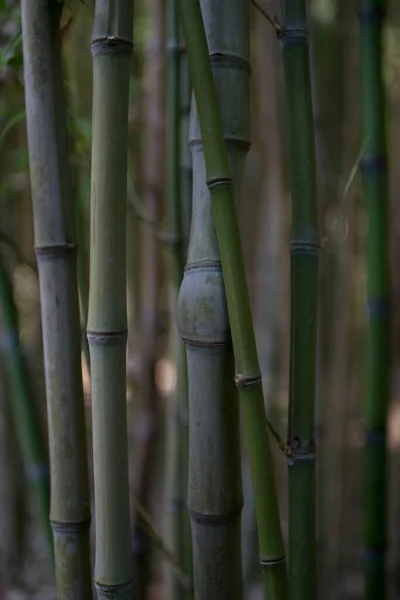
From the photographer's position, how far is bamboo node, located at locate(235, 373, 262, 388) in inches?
17.8

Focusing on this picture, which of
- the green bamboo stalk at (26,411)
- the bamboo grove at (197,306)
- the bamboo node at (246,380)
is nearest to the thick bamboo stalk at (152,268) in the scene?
the green bamboo stalk at (26,411)

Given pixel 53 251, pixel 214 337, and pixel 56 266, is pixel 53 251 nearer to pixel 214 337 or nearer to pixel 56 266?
pixel 56 266

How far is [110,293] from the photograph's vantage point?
0.48 m

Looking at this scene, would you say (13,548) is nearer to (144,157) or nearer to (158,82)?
(144,157)

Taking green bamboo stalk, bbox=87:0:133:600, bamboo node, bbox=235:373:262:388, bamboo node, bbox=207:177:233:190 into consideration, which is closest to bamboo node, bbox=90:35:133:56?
green bamboo stalk, bbox=87:0:133:600

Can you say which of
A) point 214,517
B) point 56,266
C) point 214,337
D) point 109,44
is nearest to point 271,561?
point 214,517

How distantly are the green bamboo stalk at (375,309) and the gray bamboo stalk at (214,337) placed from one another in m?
0.20

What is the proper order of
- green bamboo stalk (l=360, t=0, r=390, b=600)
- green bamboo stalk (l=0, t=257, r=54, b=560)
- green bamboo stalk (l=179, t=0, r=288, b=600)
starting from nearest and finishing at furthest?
green bamboo stalk (l=179, t=0, r=288, b=600), green bamboo stalk (l=360, t=0, r=390, b=600), green bamboo stalk (l=0, t=257, r=54, b=560)

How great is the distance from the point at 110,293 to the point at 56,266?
2.7 inches

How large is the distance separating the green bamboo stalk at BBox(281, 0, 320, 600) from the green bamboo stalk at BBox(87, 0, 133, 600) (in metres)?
0.12

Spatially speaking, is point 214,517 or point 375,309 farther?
point 375,309

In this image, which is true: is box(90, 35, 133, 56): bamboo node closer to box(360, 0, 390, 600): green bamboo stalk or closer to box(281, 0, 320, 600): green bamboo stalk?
box(281, 0, 320, 600): green bamboo stalk

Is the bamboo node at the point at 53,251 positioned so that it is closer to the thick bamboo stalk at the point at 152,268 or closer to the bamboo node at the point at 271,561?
the bamboo node at the point at 271,561

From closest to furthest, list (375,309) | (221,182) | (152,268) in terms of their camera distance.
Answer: (221,182), (375,309), (152,268)
